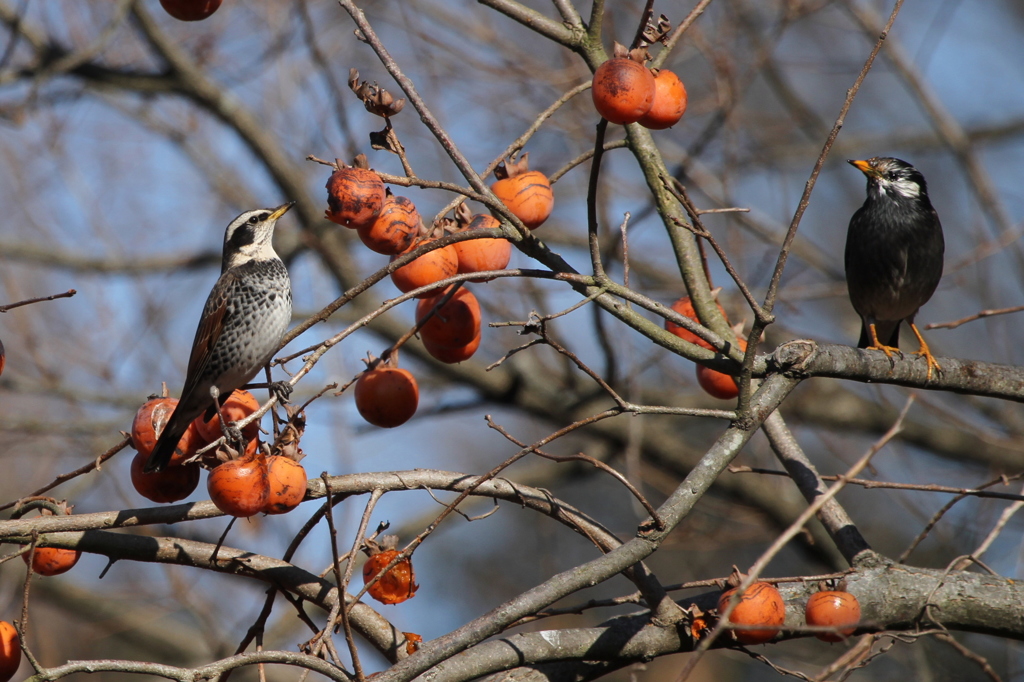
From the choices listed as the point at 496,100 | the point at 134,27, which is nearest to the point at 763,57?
the point at 496,100

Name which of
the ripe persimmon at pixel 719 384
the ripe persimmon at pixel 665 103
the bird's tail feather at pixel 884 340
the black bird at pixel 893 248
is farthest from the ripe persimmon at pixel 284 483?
the bird's tail feather at pixel 884 340

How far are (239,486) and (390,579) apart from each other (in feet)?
2.47

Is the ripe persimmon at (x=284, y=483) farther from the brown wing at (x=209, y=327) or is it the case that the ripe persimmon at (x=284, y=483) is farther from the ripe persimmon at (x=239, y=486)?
the brown wing at (x=209, y=327)

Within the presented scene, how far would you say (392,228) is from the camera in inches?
97.6

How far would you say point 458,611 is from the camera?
12.2 m

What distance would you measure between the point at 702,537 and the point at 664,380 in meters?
2.48

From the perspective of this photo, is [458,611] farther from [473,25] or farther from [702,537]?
[473,25]

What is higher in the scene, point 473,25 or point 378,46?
point 473,25

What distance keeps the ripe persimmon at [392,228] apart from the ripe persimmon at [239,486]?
704mm

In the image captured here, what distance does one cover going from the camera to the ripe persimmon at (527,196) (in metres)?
2.70

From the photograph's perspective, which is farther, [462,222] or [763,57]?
[763,57]

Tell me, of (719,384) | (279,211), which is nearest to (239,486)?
(719,384)

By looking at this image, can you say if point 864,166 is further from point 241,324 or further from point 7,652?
point 7,652

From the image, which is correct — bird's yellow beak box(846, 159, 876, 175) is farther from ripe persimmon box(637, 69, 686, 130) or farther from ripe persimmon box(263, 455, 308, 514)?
ripe persimmon box(263, 455, 308, 514)
